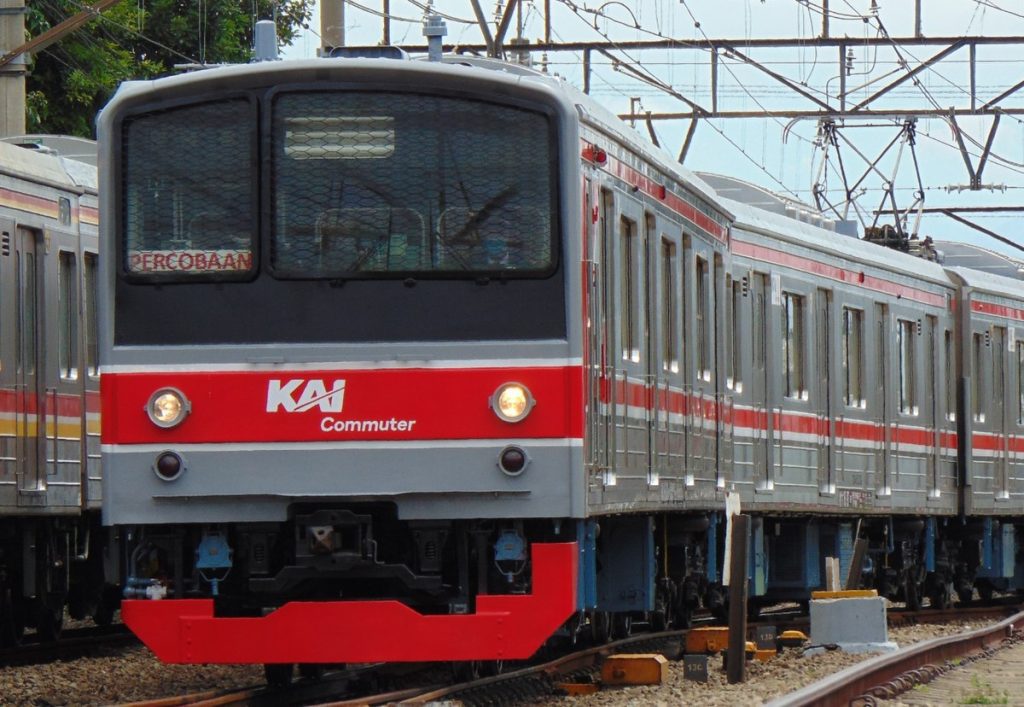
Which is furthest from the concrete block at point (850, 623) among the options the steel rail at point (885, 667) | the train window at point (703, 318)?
the train window at point (703, 318)

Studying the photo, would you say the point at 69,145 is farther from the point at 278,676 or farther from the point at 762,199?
the point at 278,676

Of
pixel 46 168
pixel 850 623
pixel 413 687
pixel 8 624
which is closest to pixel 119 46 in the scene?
pixel 46 168

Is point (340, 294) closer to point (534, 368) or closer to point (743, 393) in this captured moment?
point (534, 368)

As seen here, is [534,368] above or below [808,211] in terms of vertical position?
below

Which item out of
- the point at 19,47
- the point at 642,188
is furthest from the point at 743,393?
the point at 19,47

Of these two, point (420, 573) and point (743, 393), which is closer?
point (420, 573)

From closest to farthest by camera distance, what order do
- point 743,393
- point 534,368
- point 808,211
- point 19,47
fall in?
1. point 534,368
2. point 743,393
3. point 19,47
4. point 808,211

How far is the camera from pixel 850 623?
15.0 m

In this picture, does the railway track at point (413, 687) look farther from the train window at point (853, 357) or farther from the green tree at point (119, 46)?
the green tree at point (119, 46)

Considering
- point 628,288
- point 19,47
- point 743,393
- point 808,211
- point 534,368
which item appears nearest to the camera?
point 534,368

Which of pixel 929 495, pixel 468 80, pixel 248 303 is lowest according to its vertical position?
pixel 929 495

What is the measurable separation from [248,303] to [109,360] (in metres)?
0.69

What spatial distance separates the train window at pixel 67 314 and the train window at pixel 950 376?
31.2ft

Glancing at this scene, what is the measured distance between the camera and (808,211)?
20.3 m
